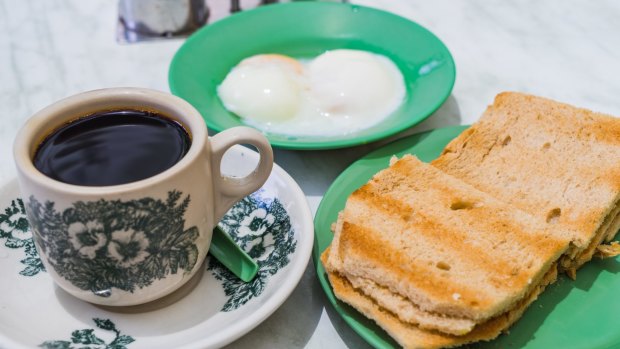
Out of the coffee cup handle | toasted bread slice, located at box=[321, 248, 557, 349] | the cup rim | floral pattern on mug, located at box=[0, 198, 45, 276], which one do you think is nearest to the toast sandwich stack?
toasted bread slice, located at box=[321, 248, 557, 349]

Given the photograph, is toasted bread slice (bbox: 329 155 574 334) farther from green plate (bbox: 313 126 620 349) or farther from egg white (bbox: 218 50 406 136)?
egg white (bbox: 218 50 406 136)

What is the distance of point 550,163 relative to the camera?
3.91 feet

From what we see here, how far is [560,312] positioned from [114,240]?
2.32 feet

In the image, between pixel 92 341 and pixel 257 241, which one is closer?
pixel 92 341

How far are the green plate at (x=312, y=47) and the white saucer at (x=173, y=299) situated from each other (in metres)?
0.28

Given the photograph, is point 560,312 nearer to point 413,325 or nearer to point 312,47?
point 413,325

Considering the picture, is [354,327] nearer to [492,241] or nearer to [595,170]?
[492,241]

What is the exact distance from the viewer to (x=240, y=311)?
936 mm

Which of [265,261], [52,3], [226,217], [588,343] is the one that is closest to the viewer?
[588,343]

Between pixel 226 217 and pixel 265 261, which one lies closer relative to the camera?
pixel 265 261

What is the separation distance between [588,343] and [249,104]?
93 centimetres

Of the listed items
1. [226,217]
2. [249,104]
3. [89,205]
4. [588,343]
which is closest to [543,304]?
Answer: [588,343]

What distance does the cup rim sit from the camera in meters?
0.80

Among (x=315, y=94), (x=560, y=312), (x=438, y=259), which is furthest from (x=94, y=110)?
(x=560, y=312)
